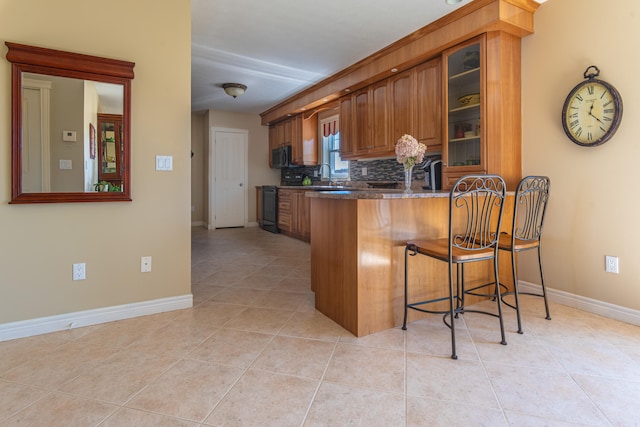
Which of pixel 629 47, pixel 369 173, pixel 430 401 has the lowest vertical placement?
pixel 430 401

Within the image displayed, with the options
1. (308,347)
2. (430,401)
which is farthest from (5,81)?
(430,401)

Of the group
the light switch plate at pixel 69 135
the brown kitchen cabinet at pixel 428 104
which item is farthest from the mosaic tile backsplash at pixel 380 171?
the light switch plate at pixel 69 135

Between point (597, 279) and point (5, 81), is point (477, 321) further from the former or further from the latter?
point (5, 81)

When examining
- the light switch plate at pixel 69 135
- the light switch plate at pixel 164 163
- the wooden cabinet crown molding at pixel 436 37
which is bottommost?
the light switch plate at pixel 164 163

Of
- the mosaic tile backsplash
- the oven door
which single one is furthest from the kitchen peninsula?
the oven door

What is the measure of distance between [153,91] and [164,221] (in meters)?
0.96

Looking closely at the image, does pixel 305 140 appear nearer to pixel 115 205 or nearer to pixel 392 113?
pixel 392 113

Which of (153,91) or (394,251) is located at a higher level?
(153,91)

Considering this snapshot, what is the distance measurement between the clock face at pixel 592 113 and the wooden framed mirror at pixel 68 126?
3.28m

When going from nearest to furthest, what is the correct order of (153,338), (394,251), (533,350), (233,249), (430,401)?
1. (430,401)
2. (533,350)
3. (153,338)
4. (394,251)
5. (233,249)

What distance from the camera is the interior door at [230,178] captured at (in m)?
6.80

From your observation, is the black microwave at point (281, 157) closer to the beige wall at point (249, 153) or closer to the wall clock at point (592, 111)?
the beige wall at point (249, 153)

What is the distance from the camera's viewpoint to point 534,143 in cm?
282

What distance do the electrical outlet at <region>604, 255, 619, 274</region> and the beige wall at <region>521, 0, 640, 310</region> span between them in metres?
0.03
